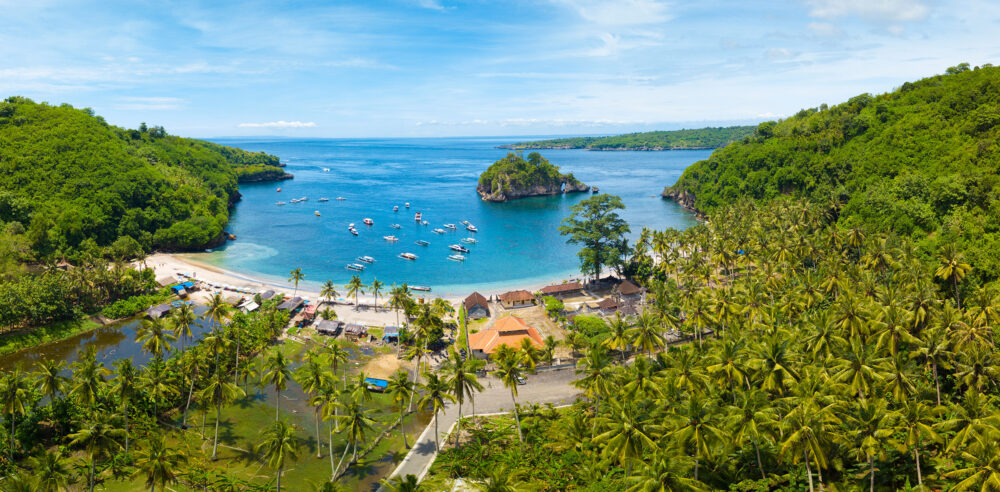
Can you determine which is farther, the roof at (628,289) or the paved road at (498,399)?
the roof at (628,289)

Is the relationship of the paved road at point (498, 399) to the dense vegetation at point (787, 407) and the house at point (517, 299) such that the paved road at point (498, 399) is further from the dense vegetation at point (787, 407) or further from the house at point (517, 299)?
the house at point (517, 299)

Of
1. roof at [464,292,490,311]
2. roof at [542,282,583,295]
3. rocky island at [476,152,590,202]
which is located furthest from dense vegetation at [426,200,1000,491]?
rocky island at [476,152,590,202]

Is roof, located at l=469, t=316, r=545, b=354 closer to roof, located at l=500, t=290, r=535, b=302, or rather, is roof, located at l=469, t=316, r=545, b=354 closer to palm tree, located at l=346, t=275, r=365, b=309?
roof, located at l=500, t=290, r=535, b=302

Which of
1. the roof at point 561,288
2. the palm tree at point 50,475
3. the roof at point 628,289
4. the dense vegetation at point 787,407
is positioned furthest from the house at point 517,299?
the palm tree at point 50,475

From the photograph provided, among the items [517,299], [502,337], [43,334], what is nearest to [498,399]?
[502,337]

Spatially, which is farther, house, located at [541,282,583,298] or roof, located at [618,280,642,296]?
house, located at [541,282,583,298]

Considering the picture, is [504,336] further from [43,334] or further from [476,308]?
[43,334]
